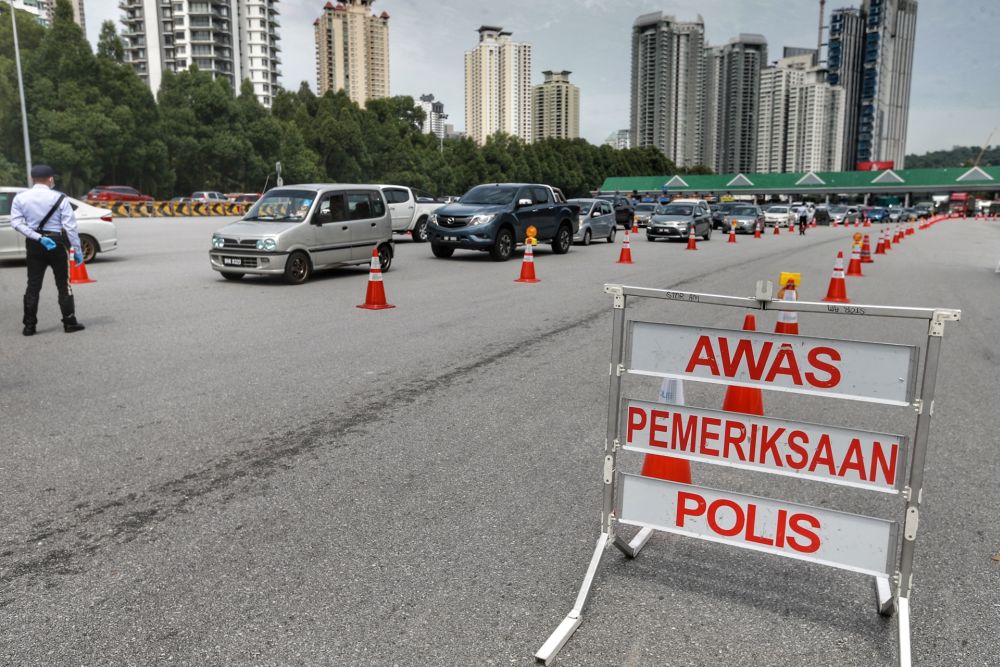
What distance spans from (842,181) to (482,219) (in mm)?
97455

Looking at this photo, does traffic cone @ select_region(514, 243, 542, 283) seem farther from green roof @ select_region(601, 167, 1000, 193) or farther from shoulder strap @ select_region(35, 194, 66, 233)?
green roof @ select_region(601, 167, 1000, 193)

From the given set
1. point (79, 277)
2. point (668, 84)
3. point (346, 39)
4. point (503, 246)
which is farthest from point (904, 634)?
point (346, 39)

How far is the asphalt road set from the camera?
2959mm

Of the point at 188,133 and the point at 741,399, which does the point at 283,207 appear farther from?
the point at 188,133

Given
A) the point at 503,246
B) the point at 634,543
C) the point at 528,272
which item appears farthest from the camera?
the point at 503,246

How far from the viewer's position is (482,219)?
1950cm

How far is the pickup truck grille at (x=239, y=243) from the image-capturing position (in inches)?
549

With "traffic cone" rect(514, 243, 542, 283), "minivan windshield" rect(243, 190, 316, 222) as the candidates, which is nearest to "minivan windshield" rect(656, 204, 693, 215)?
"traffic cone" rect(514, 243, 542, 283)

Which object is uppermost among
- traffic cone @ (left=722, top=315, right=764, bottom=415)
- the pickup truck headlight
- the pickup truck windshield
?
the pickup truck windshield

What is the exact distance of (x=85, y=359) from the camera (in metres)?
7.82

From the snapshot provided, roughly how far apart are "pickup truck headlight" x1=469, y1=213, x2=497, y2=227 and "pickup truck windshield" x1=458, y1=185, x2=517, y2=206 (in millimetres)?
762

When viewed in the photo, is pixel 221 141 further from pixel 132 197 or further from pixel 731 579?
pixel 731 579

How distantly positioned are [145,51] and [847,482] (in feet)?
450

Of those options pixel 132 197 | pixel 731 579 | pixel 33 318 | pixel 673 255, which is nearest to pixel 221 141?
pixel 132 197
